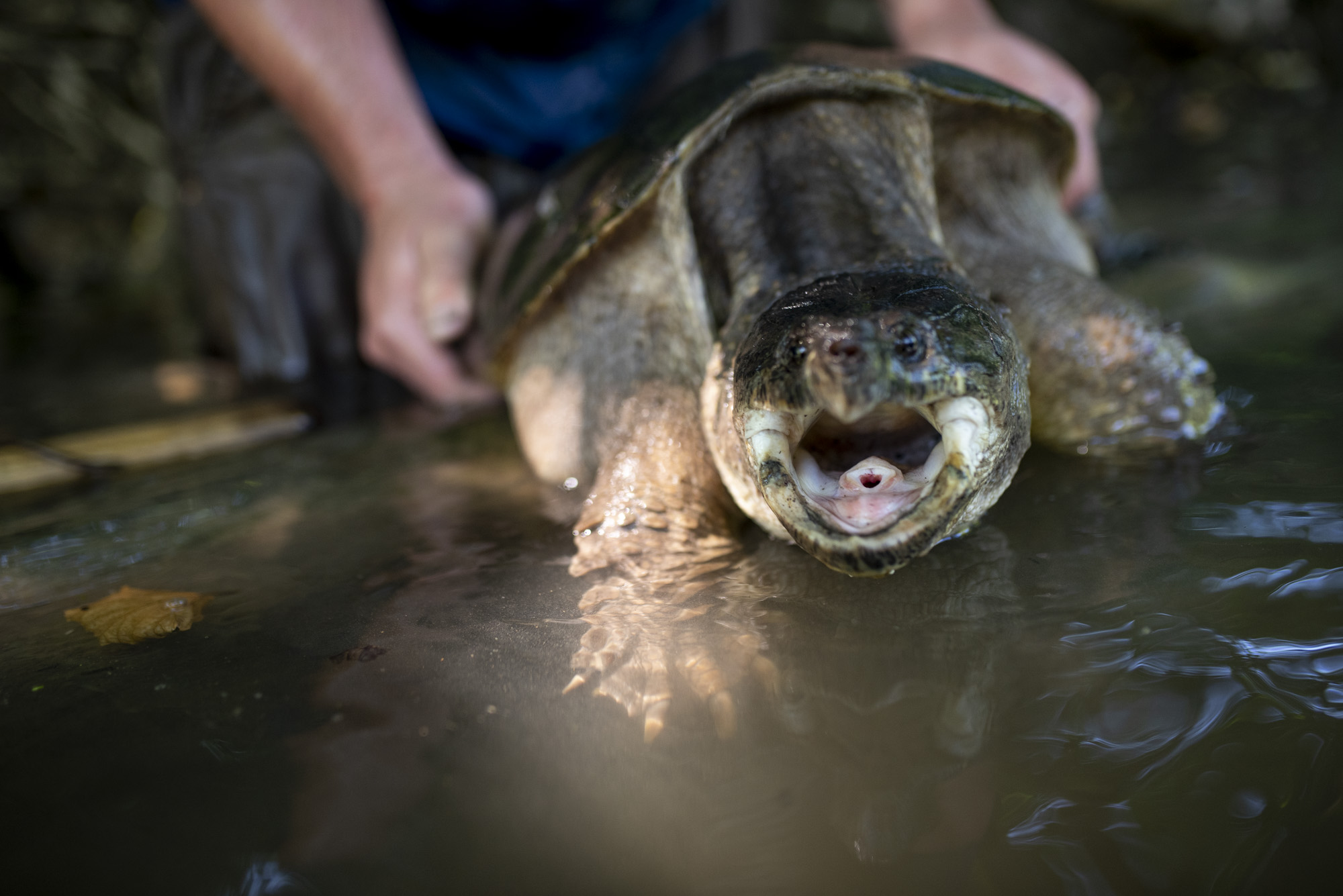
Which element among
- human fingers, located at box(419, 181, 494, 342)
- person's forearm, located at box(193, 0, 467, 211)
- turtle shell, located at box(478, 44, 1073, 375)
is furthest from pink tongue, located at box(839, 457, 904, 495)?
person's forearm, located at box(193, 0, 467, 211)

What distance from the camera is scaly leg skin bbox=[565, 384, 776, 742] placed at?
1.01 meters

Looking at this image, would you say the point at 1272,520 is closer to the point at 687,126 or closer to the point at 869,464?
the point at 869,464

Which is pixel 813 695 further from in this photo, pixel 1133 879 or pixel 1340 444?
pixel 1340 444

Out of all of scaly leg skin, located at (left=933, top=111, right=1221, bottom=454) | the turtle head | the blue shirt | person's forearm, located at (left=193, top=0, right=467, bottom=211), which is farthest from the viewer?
the blue shirt

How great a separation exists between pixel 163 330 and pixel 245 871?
4.96m

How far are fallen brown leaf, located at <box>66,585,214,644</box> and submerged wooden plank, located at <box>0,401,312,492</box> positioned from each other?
1011mm

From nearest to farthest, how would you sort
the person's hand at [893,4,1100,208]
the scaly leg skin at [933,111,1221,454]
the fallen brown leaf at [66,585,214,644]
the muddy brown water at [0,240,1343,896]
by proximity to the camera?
1. the muddy brown water at [0,240,1343,896]
2. the fallen brown leaf at [66,585,214,644]
3. the scaly leg skin at [933,111,1221,454]
4. the person's hand at [893,4,1100,208]

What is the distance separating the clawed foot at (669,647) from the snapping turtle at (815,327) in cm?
9

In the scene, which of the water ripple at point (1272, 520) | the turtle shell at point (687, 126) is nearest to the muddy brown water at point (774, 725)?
the water ripple at point (1272, 520)

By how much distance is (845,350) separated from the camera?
1.08 metres

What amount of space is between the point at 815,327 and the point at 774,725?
1.80ft

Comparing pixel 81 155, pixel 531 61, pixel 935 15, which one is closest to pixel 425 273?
pixel 531 61

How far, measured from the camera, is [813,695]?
3.10ft

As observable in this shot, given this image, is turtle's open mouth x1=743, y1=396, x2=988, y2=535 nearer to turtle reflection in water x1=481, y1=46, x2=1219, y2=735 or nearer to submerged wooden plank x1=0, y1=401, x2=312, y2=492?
turtle reflection in water x1=481, y1=46, x2=1219, y2=735
